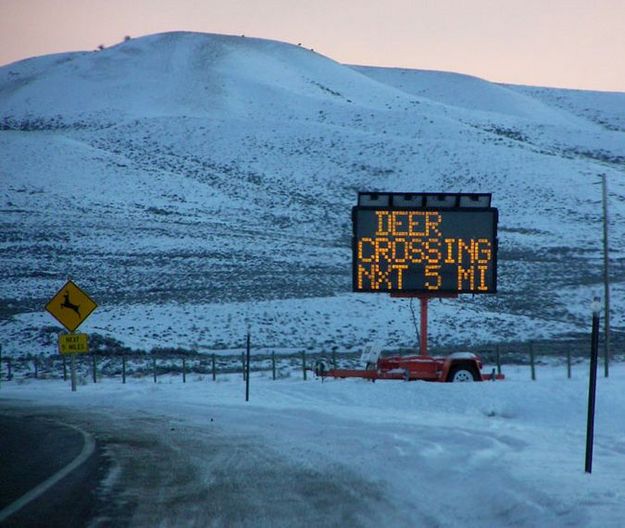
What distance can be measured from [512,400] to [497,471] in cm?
1211

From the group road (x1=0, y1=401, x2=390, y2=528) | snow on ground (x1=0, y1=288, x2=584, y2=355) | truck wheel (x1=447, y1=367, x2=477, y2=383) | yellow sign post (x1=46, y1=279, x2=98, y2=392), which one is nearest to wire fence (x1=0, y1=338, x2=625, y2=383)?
snow on ground (x1=0, y1=288, x2=584, y2=355)

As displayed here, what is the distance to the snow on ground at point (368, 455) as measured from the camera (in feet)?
29.5

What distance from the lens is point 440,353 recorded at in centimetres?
4016

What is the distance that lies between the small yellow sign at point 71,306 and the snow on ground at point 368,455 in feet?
8.71

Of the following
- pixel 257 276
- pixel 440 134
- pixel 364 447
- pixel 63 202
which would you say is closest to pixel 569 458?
pixel 364 447

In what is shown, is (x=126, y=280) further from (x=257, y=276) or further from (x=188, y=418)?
(x=188, y=418)

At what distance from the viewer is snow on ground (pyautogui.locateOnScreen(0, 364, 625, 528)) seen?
29.5 ft

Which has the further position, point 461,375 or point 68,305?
point 68,305

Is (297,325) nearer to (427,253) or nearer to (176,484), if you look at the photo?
(427,253)

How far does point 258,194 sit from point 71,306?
64542 mm

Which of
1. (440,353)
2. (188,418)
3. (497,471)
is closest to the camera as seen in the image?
(497,471)

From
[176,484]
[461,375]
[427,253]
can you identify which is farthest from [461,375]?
[176,484]

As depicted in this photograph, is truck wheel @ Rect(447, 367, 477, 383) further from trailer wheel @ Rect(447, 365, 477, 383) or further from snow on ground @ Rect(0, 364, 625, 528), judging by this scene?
snow on ground @ Rect(0, 364, 625, 528)

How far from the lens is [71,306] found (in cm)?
2702
